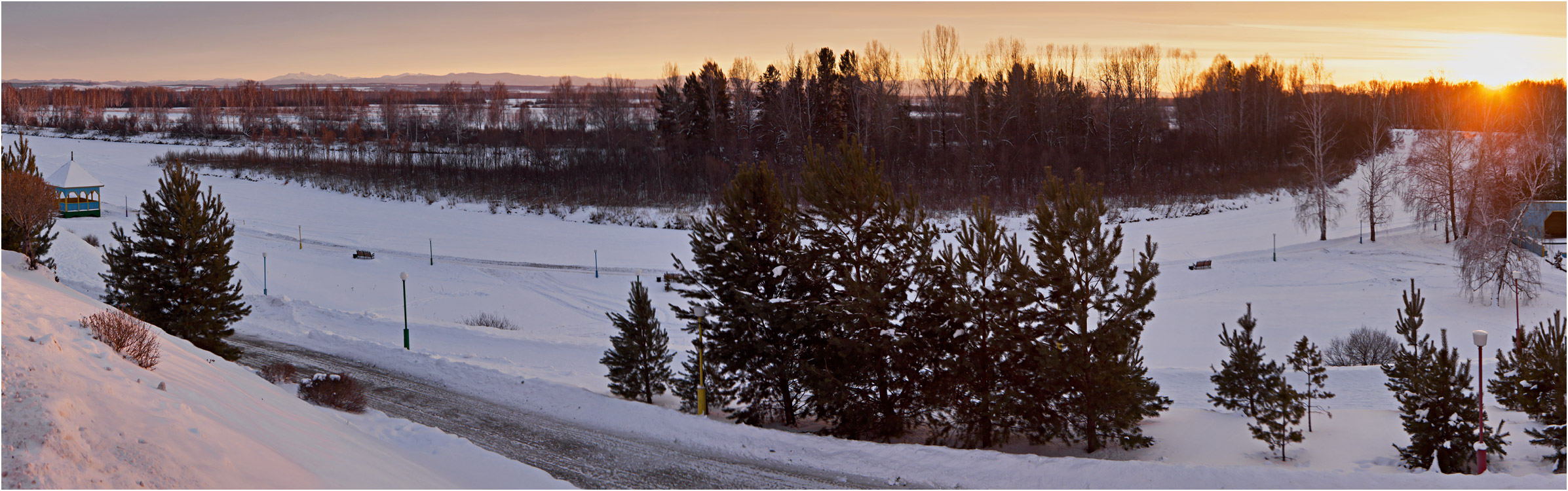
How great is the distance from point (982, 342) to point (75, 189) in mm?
50074

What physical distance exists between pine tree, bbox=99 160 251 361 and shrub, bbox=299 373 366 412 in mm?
5568

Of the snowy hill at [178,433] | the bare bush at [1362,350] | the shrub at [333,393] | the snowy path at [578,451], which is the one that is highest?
the snowy hill at [178,433]

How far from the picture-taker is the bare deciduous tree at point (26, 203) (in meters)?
22.7

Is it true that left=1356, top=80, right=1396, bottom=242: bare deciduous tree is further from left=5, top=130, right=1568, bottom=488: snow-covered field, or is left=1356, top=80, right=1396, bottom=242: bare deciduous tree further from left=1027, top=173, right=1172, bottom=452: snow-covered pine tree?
left=1027, top=173, right=1172, bottom=452: snow-covered pine tree

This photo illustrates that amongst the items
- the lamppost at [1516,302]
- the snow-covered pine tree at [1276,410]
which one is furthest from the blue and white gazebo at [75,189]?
the lamppost at [1516,302]

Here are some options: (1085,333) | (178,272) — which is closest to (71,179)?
(178,272)

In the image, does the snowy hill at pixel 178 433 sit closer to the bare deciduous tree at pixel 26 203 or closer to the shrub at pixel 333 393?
the shrub at pixel 333 393

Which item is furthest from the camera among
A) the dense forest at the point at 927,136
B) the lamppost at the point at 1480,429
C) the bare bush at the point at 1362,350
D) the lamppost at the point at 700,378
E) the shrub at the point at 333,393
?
the dense forest at the point at 927,136

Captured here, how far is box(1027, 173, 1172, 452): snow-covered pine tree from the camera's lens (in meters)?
16.5

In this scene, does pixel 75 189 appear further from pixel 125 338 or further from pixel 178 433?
pixel 178 433

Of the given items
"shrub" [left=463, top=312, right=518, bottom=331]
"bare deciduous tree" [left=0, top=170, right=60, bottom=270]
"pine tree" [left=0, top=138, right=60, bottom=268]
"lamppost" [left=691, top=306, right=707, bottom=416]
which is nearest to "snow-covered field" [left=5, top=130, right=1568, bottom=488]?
"shrub" [left=463, top=312, right=518, bottom=331]

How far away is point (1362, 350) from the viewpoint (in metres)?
26.3

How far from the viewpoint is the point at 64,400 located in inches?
341

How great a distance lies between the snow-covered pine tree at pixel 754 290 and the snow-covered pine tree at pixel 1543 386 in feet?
39.3
